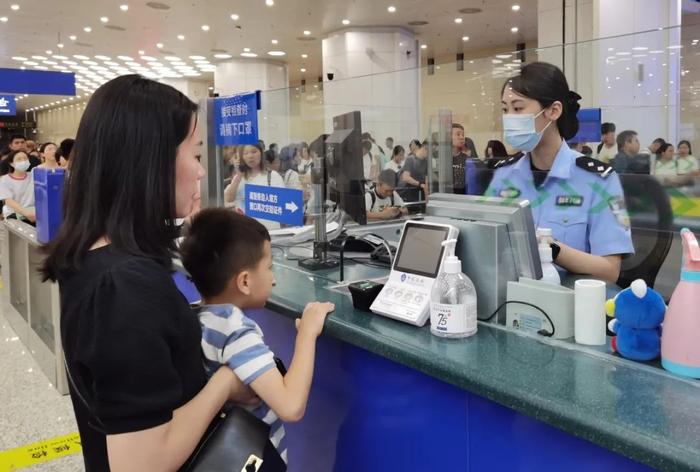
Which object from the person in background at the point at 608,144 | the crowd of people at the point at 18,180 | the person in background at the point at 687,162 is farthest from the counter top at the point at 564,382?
the crowd of people at the point at 18,180

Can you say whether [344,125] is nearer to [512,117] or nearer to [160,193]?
[512,117]

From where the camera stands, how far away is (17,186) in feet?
20.2

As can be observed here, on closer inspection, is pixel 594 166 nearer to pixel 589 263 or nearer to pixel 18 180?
pixel 589 263

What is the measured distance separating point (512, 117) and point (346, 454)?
1.33 m

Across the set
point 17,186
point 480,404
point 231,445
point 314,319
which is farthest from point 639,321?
point 17,186

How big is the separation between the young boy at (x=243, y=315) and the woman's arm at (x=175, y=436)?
50 millimetres

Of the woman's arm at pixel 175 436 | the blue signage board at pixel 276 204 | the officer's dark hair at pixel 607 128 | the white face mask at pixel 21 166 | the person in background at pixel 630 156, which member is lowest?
the woman's arm at pixel 175 436

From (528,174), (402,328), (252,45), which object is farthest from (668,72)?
(252,45)

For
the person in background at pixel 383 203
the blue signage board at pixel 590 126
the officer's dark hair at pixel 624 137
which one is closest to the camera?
the person in background at pixel 383 203

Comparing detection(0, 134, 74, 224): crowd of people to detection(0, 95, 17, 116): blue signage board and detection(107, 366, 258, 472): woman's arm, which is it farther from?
detection(0, 95, 17, 116): blue signage board

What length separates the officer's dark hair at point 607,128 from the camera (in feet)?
15.6

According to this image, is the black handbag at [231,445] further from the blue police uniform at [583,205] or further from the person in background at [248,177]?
the person in background at [248,177]

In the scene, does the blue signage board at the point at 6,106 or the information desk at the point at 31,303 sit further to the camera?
the blue signage board at the point at 6,106

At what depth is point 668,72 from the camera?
553cm
